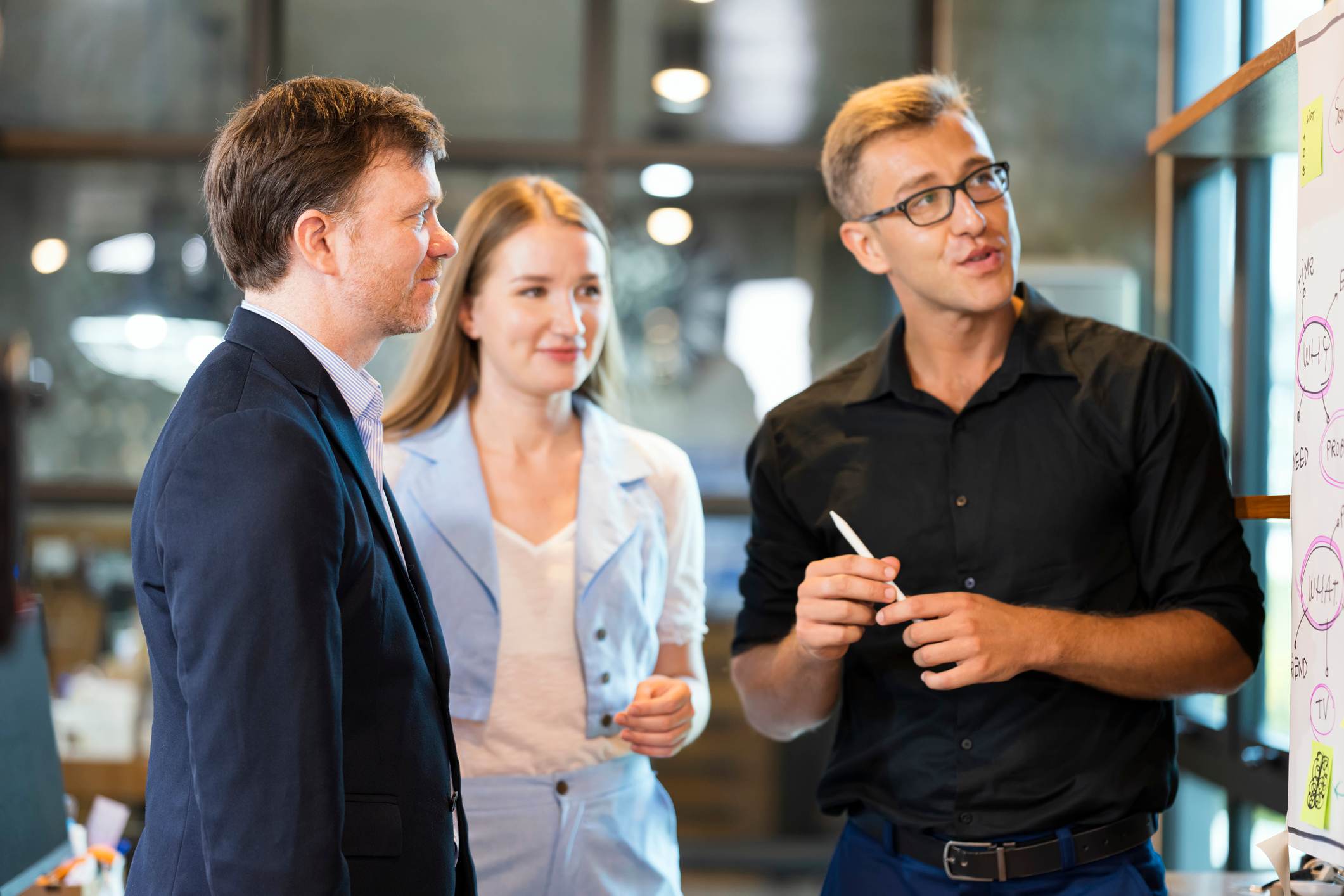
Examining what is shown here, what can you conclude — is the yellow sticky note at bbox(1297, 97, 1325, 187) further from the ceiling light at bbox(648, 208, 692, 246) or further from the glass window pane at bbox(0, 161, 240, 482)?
the glass window pane at bbox(0, 161, 240, 482)

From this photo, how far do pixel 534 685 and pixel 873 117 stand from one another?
1089 millimetres

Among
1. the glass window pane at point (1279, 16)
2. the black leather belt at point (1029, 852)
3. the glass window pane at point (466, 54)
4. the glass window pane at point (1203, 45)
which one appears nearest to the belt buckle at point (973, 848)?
the black leather belt at point (1029, 852)

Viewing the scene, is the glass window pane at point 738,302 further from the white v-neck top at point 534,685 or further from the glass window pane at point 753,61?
the white v-neck top at point 534,685

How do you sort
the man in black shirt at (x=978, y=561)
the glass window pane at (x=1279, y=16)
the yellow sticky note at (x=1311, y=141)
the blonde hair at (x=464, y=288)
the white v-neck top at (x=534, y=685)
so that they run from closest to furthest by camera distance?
the yellow sticky note at (x=1311, y=141) → the man in black shirt at (x=978, y=561) → the white v-neck top at (x=534, y=685) → the blonde hair at (x=464, y=288) → the glass window pane at (x=1279, y=16)

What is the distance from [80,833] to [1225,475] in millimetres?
2105

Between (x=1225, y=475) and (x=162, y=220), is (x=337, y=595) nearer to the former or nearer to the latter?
(x=1225, y=475)

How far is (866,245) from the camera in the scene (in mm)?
2090

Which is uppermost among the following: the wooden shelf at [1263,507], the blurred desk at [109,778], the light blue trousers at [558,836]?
the wooden shelf at [1263,507]

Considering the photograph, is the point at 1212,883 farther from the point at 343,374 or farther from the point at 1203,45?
the point at 1203,45

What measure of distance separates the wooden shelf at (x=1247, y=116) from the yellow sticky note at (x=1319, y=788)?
0.84 meters

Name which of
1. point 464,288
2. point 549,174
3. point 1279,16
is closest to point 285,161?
point 464,288

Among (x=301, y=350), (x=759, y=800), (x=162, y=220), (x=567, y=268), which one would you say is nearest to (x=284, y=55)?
(x=162, y=220)

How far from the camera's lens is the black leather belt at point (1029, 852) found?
67.4 inches

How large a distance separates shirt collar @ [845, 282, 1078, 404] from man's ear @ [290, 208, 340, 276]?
3.11 feet
